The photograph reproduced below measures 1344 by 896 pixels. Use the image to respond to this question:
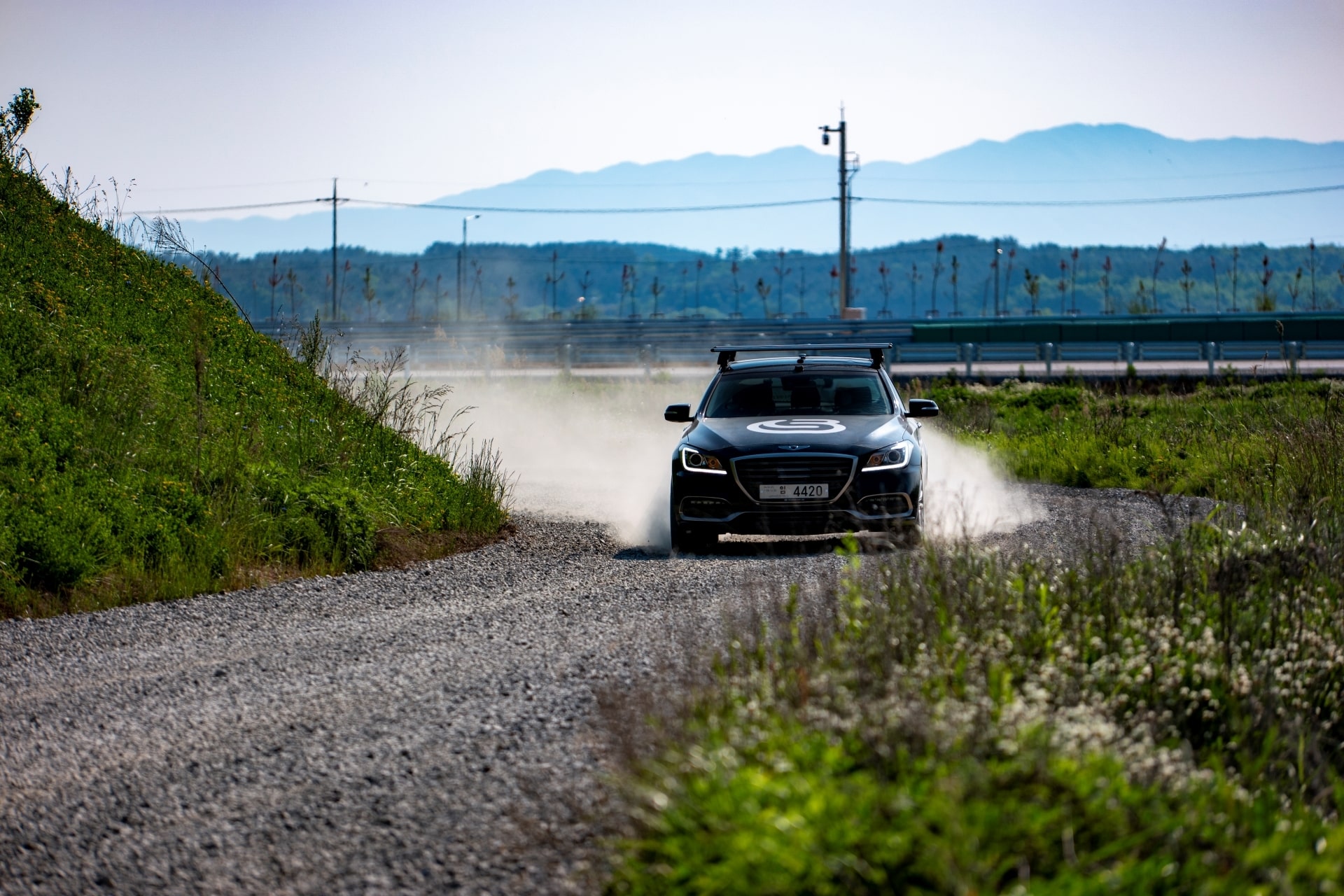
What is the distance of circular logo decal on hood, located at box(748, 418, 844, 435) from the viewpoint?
11.5 m

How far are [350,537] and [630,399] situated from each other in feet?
71.1

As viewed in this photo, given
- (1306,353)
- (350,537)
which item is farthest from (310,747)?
(1306,353)

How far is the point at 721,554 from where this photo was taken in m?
11.4

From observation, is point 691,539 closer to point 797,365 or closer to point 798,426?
point 798,426

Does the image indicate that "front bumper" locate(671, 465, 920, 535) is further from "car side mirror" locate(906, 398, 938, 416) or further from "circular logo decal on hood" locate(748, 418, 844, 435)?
"car side mirror" locate(906, 398, 938, 416)

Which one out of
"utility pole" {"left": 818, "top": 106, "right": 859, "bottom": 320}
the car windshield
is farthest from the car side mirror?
"utility pole" {"left": 818, "top": 106, "right": 859, "bottom": 320}

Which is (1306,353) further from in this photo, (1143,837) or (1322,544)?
(1143,837)

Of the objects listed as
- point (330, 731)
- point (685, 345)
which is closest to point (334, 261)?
point (685, 345)

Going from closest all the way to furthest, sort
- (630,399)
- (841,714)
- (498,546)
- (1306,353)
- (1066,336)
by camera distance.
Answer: (841,714) → (498,546) → (630,399) → (1306,353) → (1066,336)

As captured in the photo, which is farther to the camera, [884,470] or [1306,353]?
[1306,353]

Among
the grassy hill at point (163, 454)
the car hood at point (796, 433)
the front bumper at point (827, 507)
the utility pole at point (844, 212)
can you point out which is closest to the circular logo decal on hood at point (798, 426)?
the car hood at point (796, 433)

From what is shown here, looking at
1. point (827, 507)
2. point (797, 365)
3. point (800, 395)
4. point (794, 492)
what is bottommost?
point (827, 507)

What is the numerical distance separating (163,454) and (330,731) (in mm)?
6058

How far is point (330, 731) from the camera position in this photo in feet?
19.0
